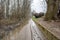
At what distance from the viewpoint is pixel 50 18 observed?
7.81 m

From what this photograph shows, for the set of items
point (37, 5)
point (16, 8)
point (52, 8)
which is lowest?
point (16, 8)

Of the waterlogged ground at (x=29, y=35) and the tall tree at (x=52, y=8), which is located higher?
the tall tree at (x=52, y=8)

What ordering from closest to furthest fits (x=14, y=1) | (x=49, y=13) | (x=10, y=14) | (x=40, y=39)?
(x=40, y=39) < (x=49, y=13) < (x=10, y=14) < (x=14, y=1)

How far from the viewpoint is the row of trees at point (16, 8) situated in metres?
15.6

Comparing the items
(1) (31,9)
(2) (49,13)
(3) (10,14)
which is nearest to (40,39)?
(2) (49,13)

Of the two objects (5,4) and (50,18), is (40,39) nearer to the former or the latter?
(50,18)

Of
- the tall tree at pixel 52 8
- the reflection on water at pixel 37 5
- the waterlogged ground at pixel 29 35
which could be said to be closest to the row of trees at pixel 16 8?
the reflection on water at pixel 37 5

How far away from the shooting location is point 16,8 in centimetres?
1675

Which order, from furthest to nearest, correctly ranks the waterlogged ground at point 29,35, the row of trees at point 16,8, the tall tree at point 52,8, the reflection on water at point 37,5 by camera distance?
the reflection on water at point 37,5
the row of trees at point 16,8
the tall tree at point 52,8
the waterlogged ground at point 29,35

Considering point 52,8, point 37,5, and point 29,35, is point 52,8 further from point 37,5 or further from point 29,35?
point 37,5

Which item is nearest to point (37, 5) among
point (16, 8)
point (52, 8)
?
point (16, 8)

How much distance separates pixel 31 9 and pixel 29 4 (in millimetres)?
605

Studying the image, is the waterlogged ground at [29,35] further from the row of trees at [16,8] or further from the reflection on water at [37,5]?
the reflection on water at [37,5]

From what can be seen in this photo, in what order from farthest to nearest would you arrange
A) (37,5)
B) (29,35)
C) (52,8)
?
(37,5), (52,8), (29,35)
